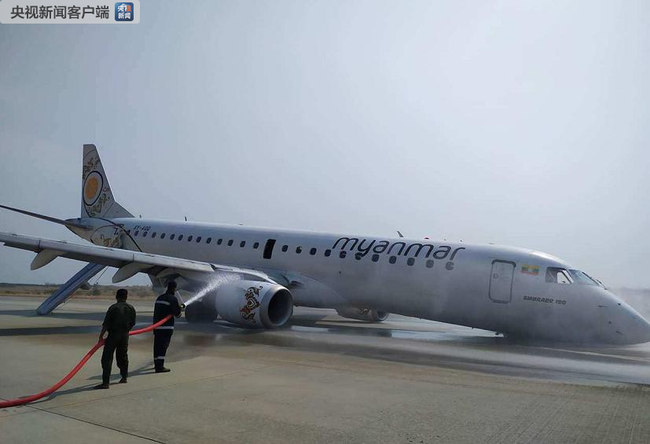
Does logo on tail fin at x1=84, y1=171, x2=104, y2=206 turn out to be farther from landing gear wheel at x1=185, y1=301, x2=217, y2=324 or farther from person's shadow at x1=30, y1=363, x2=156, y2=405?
person's shadow at x1=30, y1=363, x2=156, y2=405

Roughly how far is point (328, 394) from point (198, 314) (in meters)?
12.5

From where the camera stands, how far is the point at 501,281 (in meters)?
15.9

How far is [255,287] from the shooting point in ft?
55.1

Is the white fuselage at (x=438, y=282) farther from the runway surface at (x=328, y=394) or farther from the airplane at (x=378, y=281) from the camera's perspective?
the runway surface at (x=328, y=394)

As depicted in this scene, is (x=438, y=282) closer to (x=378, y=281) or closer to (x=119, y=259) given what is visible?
(x=378, y=281)

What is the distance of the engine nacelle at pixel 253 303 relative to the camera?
1639cm

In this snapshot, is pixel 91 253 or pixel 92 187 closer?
pixel 91 253

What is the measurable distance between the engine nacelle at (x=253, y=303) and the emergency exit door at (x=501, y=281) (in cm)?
596

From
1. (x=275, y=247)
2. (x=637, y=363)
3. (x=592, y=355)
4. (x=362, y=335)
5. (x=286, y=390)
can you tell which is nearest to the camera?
(x=286, y=390)

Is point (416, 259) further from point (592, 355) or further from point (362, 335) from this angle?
point (592, 355)

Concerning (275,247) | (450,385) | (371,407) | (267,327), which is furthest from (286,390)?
(275,247)

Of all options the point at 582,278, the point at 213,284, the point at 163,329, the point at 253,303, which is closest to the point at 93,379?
the point at 163,329

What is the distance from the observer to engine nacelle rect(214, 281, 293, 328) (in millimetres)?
16391

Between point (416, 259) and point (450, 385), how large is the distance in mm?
8325
